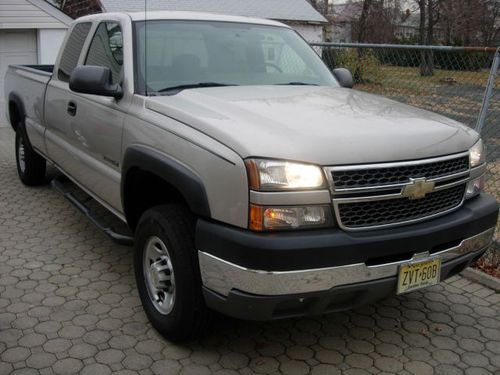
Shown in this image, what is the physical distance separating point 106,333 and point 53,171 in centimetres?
498

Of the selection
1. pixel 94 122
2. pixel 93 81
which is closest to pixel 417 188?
pixel 93 81

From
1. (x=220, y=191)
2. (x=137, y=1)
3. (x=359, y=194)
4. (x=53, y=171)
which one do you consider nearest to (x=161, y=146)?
(x=220, y=191)

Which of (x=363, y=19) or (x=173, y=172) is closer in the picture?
(x=173, y=172)

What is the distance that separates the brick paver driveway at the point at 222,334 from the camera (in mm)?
3372

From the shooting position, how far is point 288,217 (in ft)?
9.30

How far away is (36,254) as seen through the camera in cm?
504

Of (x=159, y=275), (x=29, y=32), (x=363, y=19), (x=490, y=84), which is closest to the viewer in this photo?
(x=159, y=275)

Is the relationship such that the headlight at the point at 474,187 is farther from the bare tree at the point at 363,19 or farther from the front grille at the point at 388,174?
the bare tree at the point at 363,19

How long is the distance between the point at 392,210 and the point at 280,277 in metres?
0.74

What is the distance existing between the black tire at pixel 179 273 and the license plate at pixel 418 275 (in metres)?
1.10

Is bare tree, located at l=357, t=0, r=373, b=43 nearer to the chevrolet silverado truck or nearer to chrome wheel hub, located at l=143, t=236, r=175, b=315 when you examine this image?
the chevrolet silverado truck

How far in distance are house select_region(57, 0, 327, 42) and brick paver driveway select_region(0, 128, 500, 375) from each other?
2031cm

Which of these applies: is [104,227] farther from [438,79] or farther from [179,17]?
[438,79]

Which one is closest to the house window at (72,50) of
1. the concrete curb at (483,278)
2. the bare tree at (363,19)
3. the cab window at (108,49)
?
the cab window at (108,49)
